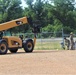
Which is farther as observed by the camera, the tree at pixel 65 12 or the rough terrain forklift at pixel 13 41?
the tree at pixel 65 12

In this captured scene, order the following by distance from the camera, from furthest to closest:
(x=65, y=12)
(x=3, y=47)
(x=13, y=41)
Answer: (x=65, y=12), (x=13, y=41), (x=3, y=47)

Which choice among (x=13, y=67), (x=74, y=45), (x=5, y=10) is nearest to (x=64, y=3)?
(x=5, y=10)

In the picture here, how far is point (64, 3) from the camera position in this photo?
307ft

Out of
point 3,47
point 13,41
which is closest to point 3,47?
point 3,47

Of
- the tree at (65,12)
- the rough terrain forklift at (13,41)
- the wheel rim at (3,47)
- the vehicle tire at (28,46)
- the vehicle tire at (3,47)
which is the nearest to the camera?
the vehicle tire at (3,47)

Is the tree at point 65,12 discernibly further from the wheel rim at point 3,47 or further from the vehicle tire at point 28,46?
the wheel rim at point 3,47

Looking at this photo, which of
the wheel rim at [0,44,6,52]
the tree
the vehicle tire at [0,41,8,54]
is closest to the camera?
the vehicle tire at [0,41,8,54]

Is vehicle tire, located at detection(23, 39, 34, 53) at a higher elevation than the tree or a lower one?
lower

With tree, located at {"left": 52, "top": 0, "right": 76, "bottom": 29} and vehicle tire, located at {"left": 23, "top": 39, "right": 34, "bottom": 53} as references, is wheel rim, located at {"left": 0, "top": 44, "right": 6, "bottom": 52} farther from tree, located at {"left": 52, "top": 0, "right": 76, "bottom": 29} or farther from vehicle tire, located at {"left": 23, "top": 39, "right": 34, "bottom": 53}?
tree, located at {"left": 52, "top": 0, "right": 76, "bottom": 29}

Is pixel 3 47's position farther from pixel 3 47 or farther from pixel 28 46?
pixel 28 46

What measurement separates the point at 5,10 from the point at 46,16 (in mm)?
11011

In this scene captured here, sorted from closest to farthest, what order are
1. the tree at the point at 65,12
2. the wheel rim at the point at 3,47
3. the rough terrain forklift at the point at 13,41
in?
1. the wheel rim at the point at 3,47
2. the rough terrain forklift at the point at 13,41
3. the tree at the point at 65,12

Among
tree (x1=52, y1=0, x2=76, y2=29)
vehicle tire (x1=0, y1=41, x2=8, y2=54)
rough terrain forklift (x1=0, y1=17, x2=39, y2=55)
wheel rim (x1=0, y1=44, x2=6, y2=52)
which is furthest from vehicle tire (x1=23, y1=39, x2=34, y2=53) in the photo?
tree (x1=52, y1=0, x2=76, y2=29)

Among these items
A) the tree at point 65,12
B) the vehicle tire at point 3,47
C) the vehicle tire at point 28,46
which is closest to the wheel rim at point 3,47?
the vehicle tire at point 3,47
